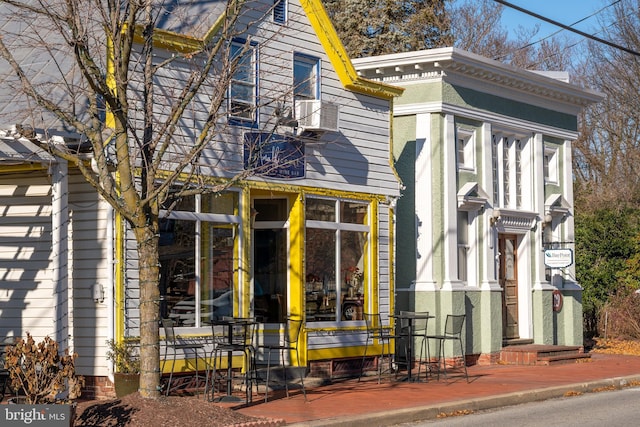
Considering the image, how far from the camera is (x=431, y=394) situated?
15883 millimetres

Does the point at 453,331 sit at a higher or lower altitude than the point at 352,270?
lower

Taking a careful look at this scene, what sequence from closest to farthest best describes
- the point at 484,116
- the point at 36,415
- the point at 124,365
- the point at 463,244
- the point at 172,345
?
the point at 36,415, the point at 124,365, the point at 172,345, the point at 463,244, the point at 484,116

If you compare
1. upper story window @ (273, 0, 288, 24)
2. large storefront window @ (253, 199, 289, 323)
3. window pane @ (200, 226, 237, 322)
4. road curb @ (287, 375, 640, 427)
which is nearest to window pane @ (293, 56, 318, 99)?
upper story window @ (273, 0, 288, 24)

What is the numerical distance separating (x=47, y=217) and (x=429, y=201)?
8676 millimetres

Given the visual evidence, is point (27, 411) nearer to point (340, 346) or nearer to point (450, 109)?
point (340, 346)

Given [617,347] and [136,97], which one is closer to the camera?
[136,97]

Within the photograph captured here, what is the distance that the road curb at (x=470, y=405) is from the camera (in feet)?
42.3

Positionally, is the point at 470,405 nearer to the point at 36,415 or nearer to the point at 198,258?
the point at 198,258

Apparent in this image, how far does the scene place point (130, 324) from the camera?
560 inches

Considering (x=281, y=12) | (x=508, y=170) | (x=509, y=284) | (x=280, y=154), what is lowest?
(x=509, y=284)

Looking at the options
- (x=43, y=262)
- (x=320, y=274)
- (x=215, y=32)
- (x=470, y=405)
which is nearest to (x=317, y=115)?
(x=215, y=32)

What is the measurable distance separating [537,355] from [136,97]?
36.8ft

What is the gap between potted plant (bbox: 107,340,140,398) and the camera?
1358cm

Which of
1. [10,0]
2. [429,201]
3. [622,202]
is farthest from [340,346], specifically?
[622,202]
